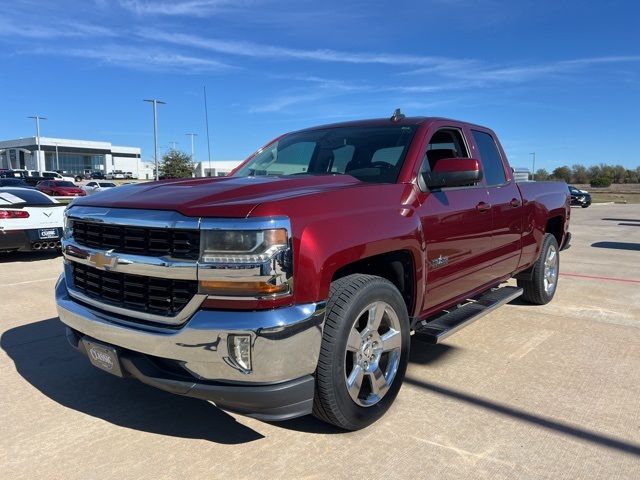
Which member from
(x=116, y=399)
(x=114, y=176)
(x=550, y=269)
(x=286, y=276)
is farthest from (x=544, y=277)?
(x=114, y=176)

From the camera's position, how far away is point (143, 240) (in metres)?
2.77

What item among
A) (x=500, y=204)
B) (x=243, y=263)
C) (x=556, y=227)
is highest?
(x=500, y=204)

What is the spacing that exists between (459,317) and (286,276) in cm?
202

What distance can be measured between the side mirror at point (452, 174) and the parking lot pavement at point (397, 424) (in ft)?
4.81

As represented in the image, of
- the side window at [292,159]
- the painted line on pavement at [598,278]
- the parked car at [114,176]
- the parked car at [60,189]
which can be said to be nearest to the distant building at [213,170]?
the side window at [292,159]

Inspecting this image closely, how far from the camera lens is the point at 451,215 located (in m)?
3.88

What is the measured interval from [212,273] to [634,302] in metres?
5.87

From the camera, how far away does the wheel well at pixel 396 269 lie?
3.35 metres

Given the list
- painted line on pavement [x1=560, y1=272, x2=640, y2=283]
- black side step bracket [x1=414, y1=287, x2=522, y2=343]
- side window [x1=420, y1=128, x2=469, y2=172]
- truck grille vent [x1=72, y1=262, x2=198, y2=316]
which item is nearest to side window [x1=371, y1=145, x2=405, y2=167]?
side window [x1=420, y1=128, x2=469, y2=172]

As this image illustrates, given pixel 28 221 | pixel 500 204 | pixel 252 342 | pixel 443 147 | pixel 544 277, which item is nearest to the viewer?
pixel 252 342

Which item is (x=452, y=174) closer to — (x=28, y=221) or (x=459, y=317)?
(x=459, y=317)

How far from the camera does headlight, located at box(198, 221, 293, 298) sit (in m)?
2.50

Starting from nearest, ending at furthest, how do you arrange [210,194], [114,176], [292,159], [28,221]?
[210,194] < [292,159] < [28,221] < [114,176]

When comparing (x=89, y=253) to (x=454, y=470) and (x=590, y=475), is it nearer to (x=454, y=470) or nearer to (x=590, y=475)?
(x=454, y=470)
